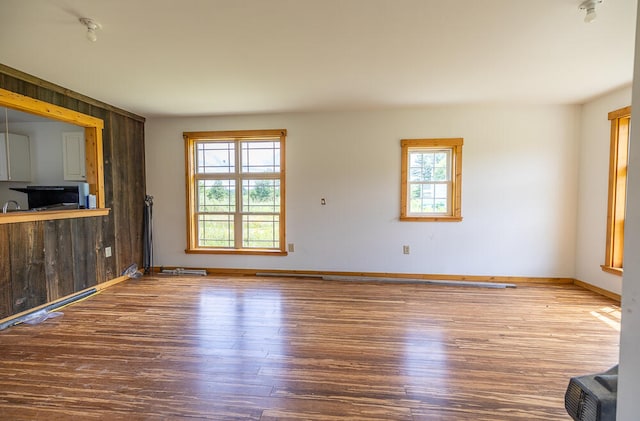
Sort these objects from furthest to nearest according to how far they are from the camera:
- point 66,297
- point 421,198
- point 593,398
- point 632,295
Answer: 1. point 421,198
2. point 66,297
3. point 593,398
4. point 632,295

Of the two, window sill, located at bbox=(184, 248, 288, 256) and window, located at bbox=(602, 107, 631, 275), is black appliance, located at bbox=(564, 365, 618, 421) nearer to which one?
window, located at bbox=(602, 107, 631, 275)

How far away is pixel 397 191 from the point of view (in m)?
4.35

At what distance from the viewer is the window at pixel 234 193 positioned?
182 inches

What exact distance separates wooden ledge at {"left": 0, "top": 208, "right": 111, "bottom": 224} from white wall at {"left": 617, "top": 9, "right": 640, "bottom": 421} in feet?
13.8

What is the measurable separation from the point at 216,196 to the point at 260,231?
36.8 inches

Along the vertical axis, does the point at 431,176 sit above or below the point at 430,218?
above

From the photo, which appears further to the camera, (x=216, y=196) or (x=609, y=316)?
(x=216, y=196)

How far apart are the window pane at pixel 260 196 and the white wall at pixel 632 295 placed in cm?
417

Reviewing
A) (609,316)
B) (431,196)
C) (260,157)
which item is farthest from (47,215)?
(609,316)

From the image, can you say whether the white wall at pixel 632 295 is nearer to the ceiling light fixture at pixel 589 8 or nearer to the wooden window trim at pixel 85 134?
the ceiling light fixture at pixel 589 8

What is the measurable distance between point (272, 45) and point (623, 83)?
3.92 m

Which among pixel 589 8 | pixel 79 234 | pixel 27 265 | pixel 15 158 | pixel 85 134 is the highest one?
pixel 589 8

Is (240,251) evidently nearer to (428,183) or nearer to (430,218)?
(430,218)

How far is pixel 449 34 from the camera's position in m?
2.28
